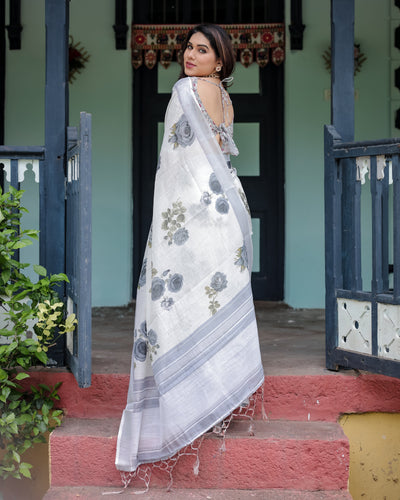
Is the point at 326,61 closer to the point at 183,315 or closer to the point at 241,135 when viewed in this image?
the point at 241,135

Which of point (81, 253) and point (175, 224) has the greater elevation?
point (175, 224)

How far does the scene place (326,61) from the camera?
6.33 metres

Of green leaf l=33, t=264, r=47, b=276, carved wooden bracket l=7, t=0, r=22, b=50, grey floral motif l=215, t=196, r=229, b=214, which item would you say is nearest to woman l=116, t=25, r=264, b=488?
grey floral motif l=215, t=196, r=229, b=214

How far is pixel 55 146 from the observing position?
3750 mm

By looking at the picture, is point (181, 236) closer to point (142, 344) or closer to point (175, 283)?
point (175, 283)

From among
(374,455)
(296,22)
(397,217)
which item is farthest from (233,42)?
(374,455)

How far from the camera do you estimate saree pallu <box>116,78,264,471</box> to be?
3047 millimetres

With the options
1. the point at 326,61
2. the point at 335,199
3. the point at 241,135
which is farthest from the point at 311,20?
the point at 335,199

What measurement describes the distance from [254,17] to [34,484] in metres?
4.58

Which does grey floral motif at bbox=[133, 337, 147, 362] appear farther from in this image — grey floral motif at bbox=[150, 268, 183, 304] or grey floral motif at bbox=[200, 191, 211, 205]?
grey floral motif at bbox=[200, 191, 211, 205]

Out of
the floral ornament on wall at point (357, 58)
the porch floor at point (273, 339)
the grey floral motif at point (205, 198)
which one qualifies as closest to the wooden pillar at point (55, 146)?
the porch floor at point (273, 339)

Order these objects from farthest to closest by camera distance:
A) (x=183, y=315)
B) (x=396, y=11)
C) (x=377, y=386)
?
(x=396, y=11), (x=377, y=386), (x=183, y=315)

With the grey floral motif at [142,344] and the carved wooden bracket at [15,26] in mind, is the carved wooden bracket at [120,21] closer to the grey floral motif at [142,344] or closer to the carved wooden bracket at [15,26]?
the carved wooden bracket at [15,26]

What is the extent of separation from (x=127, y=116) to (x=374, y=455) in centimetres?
400
